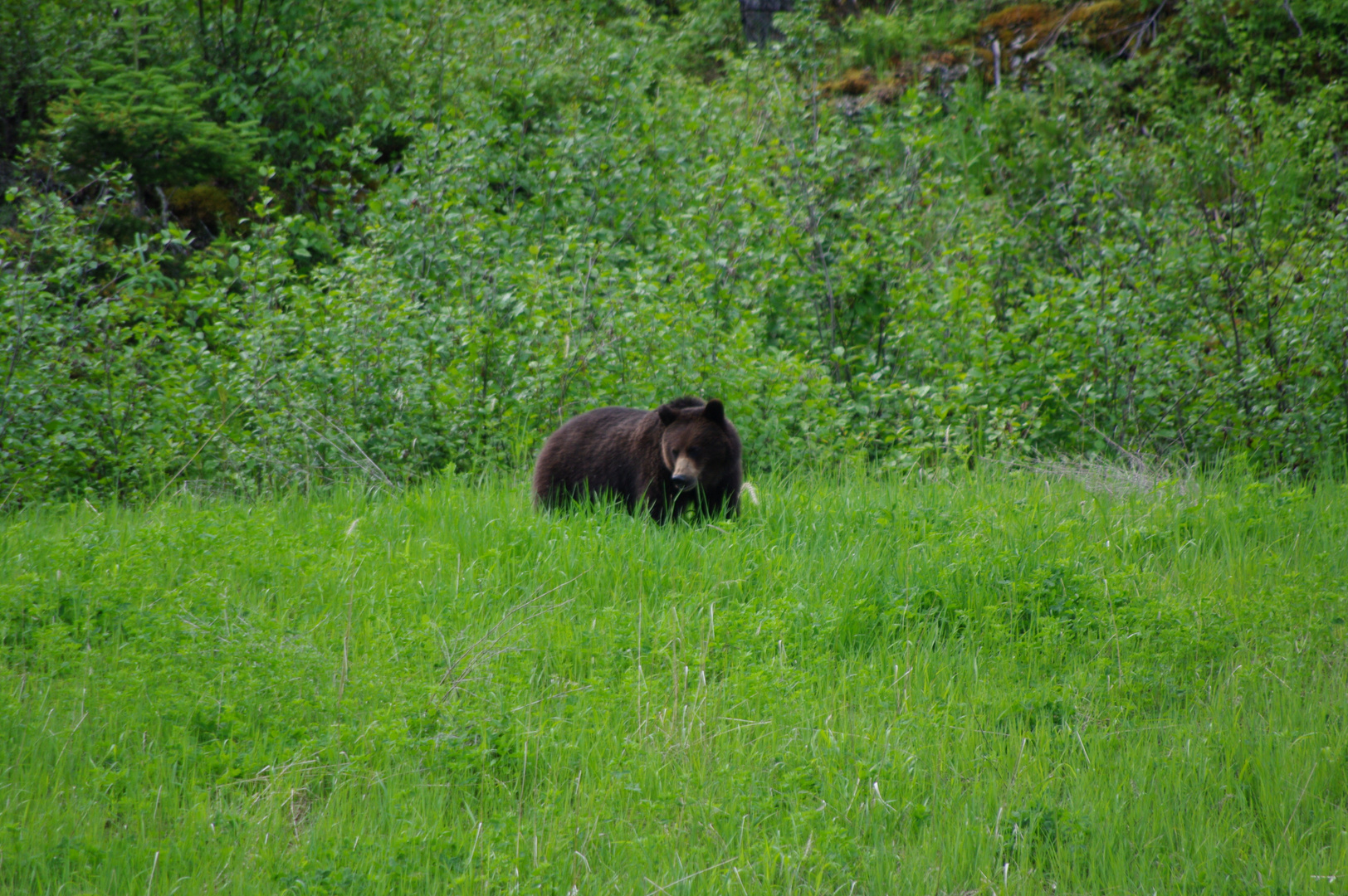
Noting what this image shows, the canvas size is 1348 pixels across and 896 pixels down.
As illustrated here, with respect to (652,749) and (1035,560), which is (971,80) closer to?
(1035,560)

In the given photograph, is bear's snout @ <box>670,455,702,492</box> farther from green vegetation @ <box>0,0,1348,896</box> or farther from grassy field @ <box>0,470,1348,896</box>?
green vegetation @ <box>0,0,1348,896</box>

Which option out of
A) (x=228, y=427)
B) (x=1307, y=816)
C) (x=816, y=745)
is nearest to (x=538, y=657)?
(x=816, y=745)

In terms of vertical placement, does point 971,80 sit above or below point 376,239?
above

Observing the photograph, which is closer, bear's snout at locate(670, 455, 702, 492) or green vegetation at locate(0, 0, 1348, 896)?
green vegetation at locate(0, 0, 1348, 896)

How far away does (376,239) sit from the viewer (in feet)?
30.1

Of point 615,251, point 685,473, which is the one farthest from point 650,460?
point 615,251

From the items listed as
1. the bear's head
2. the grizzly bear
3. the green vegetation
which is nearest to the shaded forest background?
the green vegetation

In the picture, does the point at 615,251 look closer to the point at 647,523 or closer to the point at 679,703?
the point at 647,523

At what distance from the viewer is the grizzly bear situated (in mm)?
6176

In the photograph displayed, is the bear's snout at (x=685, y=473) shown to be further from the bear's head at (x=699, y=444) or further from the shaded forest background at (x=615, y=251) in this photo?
the shaded forest background at (x=615, y=251)

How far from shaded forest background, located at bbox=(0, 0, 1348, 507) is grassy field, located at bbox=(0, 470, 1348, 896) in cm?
202

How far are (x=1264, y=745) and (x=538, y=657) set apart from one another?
2.76 metres

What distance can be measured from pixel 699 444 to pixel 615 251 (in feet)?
12.0

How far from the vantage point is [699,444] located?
20.1ft
